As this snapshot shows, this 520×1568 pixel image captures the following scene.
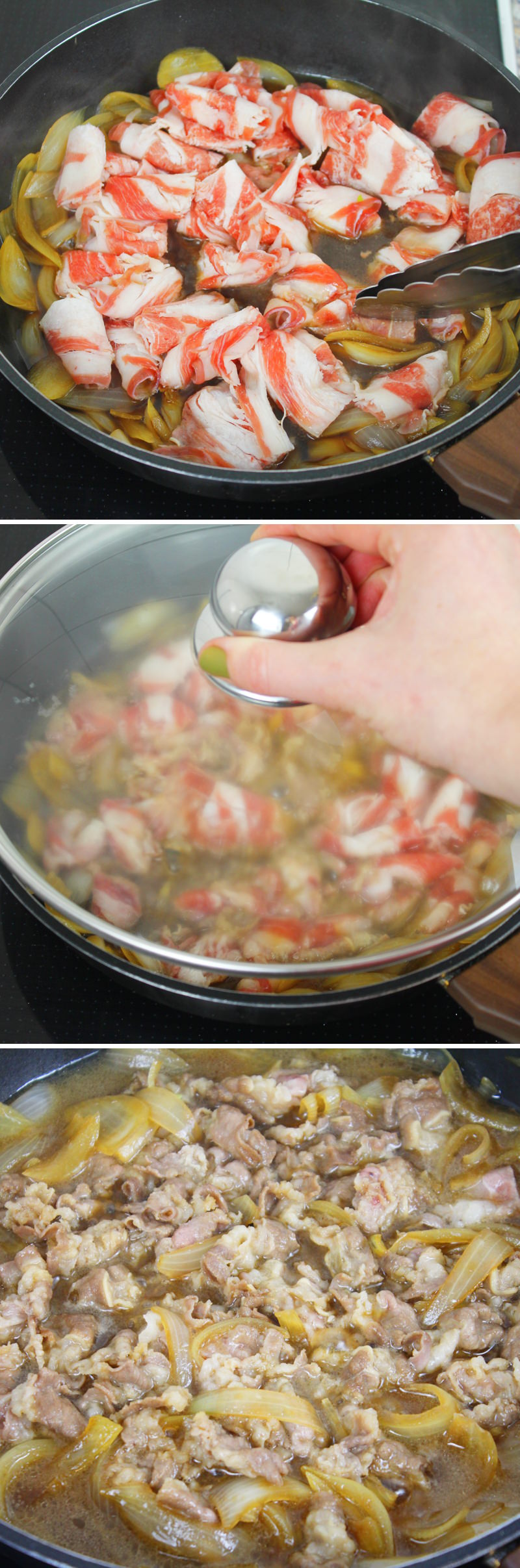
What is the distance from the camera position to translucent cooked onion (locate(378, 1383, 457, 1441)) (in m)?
0.99

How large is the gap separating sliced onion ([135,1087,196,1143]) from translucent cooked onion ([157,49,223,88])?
1.02m

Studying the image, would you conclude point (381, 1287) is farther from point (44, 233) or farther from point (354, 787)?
point (44, 233)

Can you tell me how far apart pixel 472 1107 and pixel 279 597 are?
672mm

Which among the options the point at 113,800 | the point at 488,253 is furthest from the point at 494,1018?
the point at 488,253

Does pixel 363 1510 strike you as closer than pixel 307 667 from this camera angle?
No

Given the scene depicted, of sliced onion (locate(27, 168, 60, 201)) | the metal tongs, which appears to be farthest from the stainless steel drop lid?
sliced onion (locate(27, 168, 60, 201))

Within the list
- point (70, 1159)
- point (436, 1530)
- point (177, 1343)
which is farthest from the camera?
point (70, 1159)

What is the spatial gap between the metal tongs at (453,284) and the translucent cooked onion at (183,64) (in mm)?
336

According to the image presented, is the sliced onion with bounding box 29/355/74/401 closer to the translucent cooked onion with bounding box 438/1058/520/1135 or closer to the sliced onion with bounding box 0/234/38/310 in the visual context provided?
the sliced onion with bounding box 0/234/38/310

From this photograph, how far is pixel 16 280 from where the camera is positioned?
922 millimetres

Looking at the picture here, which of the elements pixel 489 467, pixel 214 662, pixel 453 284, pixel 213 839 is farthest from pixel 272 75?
pixel 213 839

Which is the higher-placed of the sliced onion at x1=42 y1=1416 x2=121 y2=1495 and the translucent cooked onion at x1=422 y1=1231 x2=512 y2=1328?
the sliced onion at x1=42 y1=1416 x2=121 y2=1495

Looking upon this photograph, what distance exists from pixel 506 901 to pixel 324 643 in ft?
0.94

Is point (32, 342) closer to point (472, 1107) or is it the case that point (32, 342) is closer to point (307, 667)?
point (307, 667)
